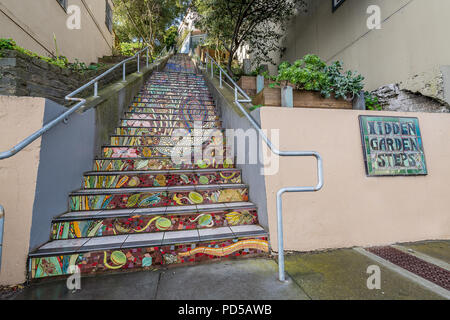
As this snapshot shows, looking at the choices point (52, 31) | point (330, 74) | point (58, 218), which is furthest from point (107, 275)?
point (52, 31)

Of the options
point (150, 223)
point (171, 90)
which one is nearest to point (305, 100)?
point (150, 223)

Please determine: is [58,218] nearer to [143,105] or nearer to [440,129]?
[143,105]

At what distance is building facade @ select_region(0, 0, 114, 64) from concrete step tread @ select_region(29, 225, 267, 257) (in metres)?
4.02

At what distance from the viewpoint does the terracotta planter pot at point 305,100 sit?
279 centimetres

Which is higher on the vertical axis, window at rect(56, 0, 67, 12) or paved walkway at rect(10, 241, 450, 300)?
window at rect(56, 0, 67, 12)

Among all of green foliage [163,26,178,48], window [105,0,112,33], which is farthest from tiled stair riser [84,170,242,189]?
green foliage [163,26,178,48]

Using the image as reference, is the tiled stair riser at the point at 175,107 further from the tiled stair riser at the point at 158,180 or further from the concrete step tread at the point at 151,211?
the concrete step tread at the point at 151,211

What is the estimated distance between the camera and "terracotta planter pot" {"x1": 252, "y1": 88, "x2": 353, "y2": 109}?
2785mm

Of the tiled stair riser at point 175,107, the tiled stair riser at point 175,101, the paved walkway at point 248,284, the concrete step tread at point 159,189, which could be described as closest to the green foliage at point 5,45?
the tiled stair riser at point 175,107

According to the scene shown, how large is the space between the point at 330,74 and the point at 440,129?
1634mm

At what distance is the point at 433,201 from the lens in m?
2.56

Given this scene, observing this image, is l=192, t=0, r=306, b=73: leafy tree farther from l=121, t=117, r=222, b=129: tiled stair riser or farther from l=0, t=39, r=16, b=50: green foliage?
A: l=0, t=39, r=16, b=50: green foliage

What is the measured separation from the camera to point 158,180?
2.68 metres

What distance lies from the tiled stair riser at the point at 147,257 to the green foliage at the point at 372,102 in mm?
3108
